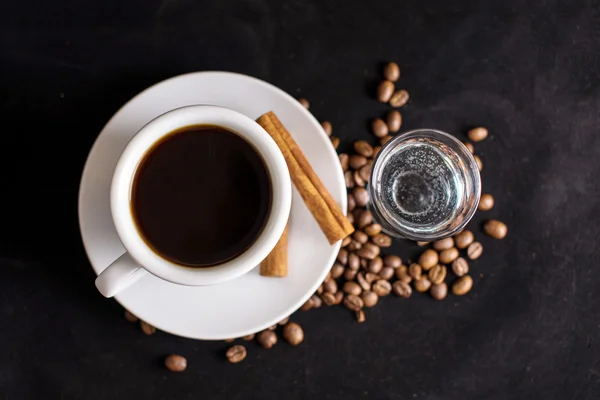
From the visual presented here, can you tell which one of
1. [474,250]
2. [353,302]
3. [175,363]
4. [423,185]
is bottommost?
[175,363]

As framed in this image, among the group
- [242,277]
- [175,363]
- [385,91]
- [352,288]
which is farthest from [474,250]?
[175,363]

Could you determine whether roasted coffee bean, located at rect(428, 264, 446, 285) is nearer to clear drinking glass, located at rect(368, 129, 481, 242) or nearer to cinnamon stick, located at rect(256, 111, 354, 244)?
clear drinking glass, located at rect(368, 129, 481, 242)

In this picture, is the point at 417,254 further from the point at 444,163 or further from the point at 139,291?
the point at 139,291

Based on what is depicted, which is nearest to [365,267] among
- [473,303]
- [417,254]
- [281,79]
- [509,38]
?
[417,254]

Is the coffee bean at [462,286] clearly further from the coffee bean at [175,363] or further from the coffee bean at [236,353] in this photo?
the coffee bean at [175,363]

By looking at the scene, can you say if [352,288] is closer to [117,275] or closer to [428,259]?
[428,259]

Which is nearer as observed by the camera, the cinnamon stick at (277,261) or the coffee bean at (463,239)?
the cinnamon stick at (277,261)

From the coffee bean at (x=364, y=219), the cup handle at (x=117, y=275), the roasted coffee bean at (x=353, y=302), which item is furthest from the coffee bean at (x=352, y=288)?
the cup handle at (x=117, y=275)
